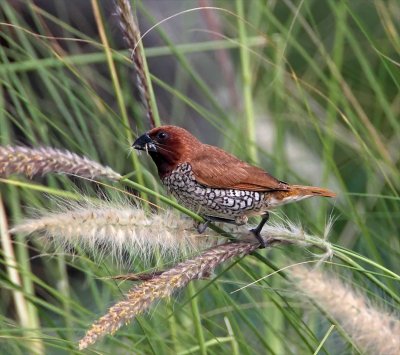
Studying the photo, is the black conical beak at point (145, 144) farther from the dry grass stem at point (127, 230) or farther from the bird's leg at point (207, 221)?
the dry grass stem at point (127, 230)

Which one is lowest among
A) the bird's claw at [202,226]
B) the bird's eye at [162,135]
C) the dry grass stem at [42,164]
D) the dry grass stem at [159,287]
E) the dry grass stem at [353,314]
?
the dry grass stem at [353,314]

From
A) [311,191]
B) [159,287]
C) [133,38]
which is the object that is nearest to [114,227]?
[159,287]

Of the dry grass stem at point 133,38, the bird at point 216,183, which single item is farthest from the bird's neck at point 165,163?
the dry grass stem at point 133,38

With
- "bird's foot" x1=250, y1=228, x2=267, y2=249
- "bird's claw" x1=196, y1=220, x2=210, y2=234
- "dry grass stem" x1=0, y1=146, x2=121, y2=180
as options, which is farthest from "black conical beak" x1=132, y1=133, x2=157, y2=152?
"dry grass stem" x1=0, y1=146, x2=121, y2=180

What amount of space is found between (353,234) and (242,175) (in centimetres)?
134

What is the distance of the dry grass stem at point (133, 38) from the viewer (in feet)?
8.66

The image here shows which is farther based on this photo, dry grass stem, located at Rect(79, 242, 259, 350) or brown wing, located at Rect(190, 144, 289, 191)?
brown wing, located at Rect(190, 144, 289, 191)

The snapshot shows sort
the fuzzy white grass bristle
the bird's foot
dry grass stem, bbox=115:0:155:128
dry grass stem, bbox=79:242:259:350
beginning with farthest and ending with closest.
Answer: dry grass stem, bbox=115:0:155:128 < the bird's foot < the fuzzy white grass bristle < dry grass stem, bbox=79:242:259:350

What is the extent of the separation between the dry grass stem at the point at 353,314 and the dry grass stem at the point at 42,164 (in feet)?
2.32

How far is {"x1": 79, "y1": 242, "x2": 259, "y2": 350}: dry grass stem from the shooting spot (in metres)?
1.88

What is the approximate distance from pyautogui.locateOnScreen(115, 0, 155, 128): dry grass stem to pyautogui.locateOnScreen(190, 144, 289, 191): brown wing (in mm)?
442

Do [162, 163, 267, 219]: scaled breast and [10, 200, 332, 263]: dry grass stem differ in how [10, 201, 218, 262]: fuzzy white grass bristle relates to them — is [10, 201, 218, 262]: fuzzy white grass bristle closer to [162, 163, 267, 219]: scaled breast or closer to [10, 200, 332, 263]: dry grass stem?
[10, 200, 332, 263]: dry grass stem

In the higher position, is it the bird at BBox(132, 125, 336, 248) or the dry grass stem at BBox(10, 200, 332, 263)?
the dry grass stem at BBox(10, 200, 332, 263)

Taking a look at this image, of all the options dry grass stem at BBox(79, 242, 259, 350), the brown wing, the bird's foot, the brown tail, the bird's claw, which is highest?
dry grass stem at BBox(79, 242, 259, 350)
